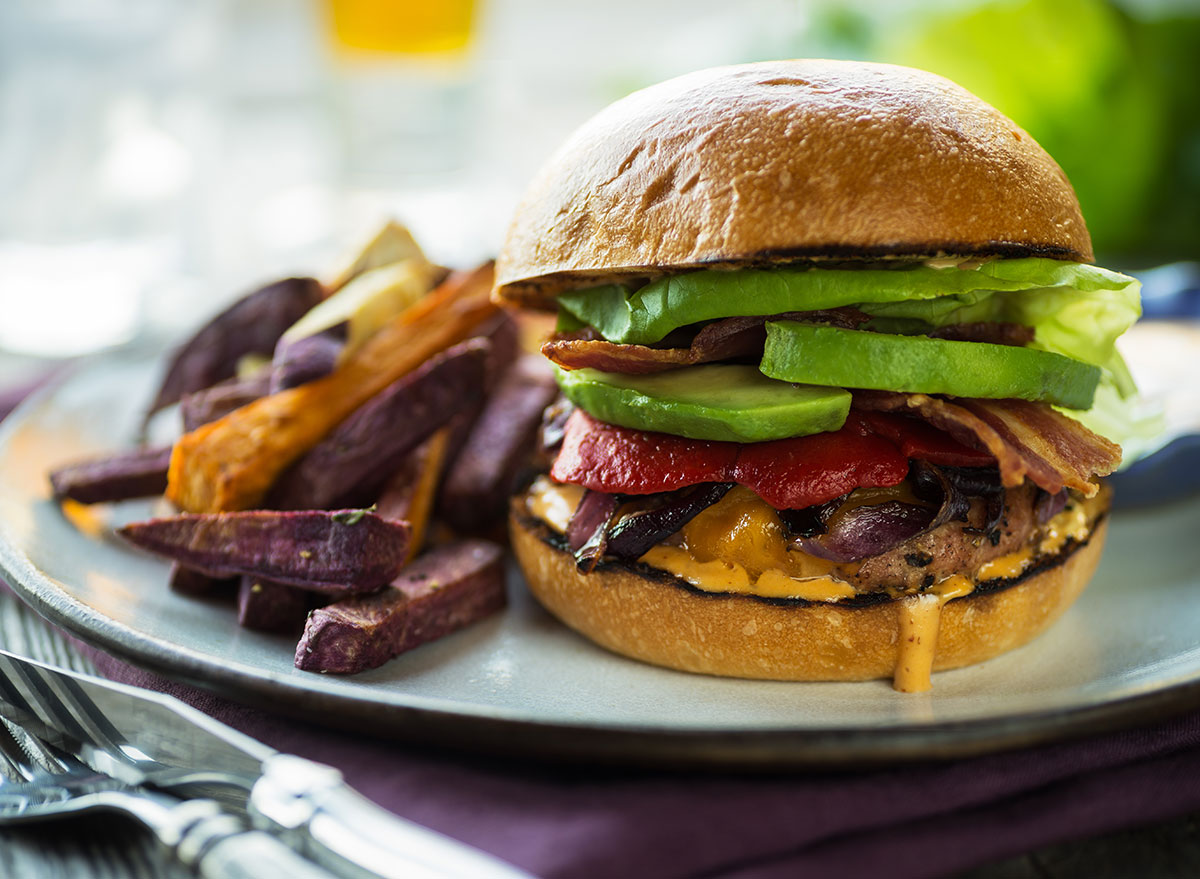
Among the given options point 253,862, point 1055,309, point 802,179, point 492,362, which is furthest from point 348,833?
point 1055,309

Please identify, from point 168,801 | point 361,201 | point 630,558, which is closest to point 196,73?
point 361,201

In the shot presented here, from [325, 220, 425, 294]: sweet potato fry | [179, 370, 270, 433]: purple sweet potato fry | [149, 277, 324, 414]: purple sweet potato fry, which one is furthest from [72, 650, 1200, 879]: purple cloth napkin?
[325, 220, 425, 294]: sweet potato fry

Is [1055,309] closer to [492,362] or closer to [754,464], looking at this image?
[754,464]

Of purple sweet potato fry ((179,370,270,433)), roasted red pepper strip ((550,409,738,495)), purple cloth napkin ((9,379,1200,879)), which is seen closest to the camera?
purple cloth napkin ((9,379,1200,879))

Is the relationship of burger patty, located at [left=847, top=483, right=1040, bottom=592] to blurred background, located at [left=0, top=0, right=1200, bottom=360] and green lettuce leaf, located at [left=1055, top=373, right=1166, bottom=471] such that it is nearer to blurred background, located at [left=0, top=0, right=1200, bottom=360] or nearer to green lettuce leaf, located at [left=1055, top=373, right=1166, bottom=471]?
green lettuce leaf, located at [left=1055, top=373, right=1166, bottom=471]

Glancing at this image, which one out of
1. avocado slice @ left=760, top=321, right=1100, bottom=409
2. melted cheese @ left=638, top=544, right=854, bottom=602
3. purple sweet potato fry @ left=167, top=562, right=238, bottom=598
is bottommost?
purple sweet potato fry @ left=167, top=562, right=238, bottom=598

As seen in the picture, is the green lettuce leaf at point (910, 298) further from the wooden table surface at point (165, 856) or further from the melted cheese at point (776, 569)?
the wooden table surface at point (165, 856)

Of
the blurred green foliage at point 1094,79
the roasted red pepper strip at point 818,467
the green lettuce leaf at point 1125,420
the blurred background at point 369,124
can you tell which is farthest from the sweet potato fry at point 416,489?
the blurred green foliage at point 1094,79

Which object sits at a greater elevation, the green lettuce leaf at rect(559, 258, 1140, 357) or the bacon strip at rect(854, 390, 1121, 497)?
the green lettuce leaf at rect(559, 258, 1140, 357)
